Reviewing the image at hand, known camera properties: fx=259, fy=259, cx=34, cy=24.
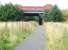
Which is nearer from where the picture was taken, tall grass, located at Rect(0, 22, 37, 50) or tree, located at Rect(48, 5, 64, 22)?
tall grass, located at Rect(0, 22, 37, 50)

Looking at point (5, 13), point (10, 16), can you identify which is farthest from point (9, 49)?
point (5, 13)

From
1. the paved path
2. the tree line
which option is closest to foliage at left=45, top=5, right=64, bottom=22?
the tree line

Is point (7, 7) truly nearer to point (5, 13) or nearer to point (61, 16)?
point (5, 13)

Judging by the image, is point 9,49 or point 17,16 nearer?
point 9,49

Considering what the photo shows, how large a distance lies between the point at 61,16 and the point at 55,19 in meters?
1.78

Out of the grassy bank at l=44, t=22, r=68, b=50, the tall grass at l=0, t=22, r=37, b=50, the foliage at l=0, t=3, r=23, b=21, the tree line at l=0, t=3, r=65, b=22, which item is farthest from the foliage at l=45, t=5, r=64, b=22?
the grassy bank at l=44, t=22, r=68, b=50

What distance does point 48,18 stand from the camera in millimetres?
59406

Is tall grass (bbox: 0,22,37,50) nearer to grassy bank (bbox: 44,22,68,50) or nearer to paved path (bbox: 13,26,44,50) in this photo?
paved path (bbox: 13,26,44,50)

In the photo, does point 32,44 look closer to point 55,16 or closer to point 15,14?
point 15,14

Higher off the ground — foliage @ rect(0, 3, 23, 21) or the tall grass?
the tall grass

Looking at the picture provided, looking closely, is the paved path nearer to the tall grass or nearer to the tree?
the tall grass

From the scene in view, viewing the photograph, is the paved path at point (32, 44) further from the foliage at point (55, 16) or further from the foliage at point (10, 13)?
the foliage at point (55, 16)

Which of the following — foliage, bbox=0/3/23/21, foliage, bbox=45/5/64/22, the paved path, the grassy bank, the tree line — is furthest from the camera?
foliage, bbox=45/5/64/22

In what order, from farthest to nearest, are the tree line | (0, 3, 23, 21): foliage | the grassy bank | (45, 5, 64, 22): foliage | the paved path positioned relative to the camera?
(45, 5, 64, 22): foliage → (0, 3, 23, 21): foliage → the tree line → the paved path → the grassy bank
